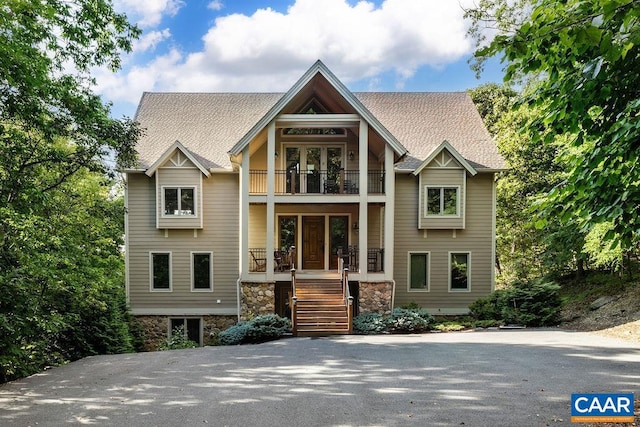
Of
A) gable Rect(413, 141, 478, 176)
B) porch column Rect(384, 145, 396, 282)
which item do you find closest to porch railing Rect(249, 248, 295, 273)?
porch column Rect(384, 145, 396, 282)

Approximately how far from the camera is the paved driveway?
5738 mm

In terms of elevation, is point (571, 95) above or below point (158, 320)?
above

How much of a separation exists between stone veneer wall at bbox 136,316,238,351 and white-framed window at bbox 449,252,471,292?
29.3ft

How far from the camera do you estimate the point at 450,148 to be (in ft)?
53.4

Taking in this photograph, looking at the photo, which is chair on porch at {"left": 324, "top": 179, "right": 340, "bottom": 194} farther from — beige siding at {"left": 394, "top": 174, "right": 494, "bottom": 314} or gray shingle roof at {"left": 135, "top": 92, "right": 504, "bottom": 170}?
gray shingle roof at {"left": 135, "top": 92, "right": 504, "bottom": 170}

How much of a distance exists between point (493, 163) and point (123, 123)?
13.6 meters

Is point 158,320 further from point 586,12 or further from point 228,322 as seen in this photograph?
point 586,12

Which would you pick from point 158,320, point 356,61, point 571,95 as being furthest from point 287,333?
point 356,61

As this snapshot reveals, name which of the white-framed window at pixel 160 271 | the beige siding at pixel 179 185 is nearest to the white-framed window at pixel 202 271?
the white-framed window at pixel 160 271

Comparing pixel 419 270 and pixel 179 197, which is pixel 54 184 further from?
pixel 419 270

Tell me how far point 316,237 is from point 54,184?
9.66m

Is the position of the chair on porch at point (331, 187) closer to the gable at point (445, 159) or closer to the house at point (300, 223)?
the house at point (300, 223)

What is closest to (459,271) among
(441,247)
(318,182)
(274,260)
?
(441,247)

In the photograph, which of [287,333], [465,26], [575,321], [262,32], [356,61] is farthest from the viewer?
[356,61]
